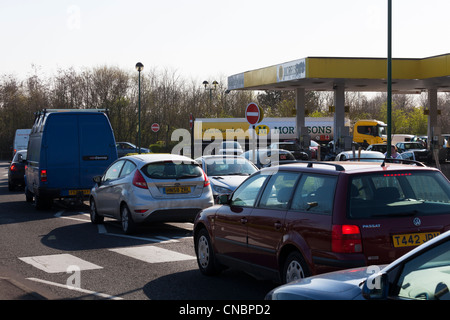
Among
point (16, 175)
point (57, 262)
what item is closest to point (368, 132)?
point (16, 175)

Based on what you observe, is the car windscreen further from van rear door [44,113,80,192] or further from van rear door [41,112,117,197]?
van rear door [44,113,80,192]

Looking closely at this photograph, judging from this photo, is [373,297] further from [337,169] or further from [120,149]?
[120,149]

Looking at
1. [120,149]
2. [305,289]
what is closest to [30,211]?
[305,289]

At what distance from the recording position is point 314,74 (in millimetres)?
34125

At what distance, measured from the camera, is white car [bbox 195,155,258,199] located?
55.9 feet

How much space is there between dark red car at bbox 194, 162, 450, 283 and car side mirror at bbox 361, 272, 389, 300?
242cm

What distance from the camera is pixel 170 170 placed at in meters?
13.7

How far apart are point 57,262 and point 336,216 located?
5185 millimetres

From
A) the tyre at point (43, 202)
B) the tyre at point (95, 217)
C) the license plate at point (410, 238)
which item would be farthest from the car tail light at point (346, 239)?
the tyre at point (43, 202)

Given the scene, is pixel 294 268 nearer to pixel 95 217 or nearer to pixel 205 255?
pixel 205 255

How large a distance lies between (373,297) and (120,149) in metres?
49.5

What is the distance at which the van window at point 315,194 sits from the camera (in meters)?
6.87

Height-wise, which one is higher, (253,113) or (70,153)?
(253,113)

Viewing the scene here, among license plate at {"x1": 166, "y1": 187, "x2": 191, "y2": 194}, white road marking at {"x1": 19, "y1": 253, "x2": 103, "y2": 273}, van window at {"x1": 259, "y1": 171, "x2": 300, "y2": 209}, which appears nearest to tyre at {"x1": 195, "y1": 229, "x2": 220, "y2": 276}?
van window at {"x1": 259, "y1": 171, "x2": 300, "y2": 209}
